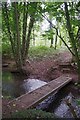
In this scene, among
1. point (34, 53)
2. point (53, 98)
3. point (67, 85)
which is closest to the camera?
point (53, 98)

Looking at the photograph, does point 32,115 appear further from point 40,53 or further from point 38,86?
point 40,53

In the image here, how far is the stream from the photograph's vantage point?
210 inches

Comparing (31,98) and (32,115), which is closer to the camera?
(32,115)

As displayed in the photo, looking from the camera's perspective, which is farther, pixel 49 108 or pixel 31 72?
pixel 31 72

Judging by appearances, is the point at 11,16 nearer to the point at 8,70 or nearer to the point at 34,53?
the point at 8,70

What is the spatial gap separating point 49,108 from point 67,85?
2.23 meters

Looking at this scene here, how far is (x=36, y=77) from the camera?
8.47 m

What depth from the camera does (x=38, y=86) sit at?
735 cm

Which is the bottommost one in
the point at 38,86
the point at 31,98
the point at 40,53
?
the point at 40,53

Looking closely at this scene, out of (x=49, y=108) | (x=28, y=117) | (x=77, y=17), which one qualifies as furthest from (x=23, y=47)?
(x=28, y=117)

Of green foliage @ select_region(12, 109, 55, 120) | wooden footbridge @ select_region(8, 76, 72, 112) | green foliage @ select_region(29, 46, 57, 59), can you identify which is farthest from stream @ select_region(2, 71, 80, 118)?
green foliage @ select_region(29, 46, 57, 59)

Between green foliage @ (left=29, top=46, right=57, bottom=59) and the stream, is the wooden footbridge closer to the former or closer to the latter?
the stream

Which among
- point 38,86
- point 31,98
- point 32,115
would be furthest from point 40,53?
point 32,115

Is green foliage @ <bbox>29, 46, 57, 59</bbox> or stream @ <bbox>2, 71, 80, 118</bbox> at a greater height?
stream @ <bbox>2, 71, 80, 118</bbox>
